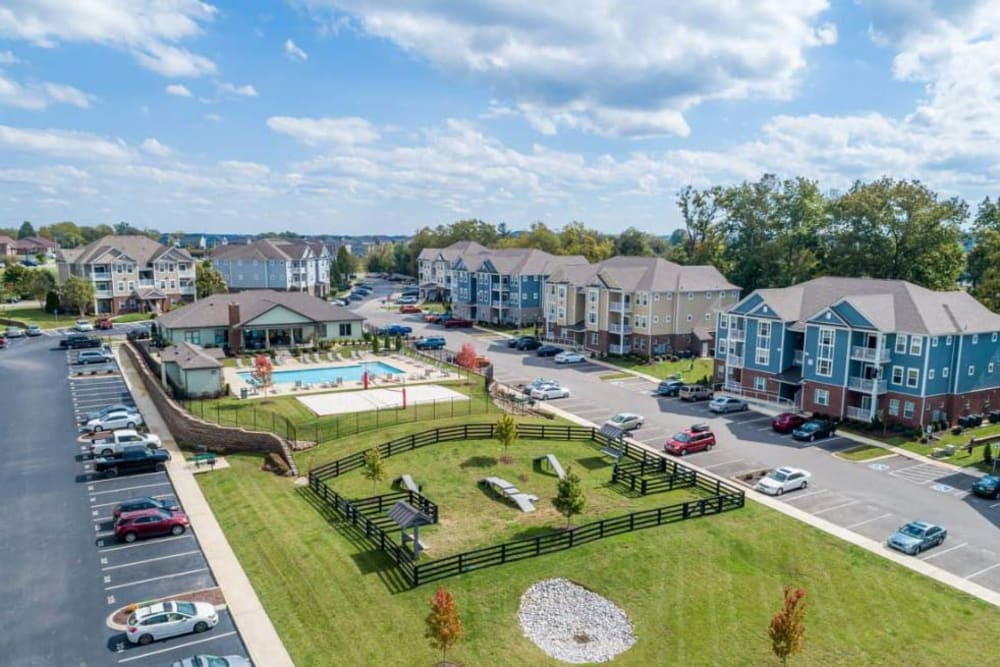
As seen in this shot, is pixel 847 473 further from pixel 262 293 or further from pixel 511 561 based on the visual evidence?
pixel 262 293

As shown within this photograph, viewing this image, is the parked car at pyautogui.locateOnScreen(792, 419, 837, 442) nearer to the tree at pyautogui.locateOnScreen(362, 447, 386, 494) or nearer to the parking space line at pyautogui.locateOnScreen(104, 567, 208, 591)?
the tree at pyautogui.locateOnScreen(362, 447, 386, 494)

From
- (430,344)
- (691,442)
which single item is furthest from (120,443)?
(430,344)

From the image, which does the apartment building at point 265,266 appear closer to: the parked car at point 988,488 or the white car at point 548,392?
the white car at point 548,392

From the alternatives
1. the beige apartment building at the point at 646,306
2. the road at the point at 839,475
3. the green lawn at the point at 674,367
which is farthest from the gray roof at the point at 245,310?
the green lawn at the point at 674,367

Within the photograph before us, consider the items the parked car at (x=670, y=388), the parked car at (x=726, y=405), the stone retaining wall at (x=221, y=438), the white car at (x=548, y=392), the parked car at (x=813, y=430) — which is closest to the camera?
the stone retaining wall at (x=221, y=438)

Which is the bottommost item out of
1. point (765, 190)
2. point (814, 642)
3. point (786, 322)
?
point (814, 642)

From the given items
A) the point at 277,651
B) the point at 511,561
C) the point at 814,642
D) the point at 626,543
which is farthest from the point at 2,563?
the point at 814,642
